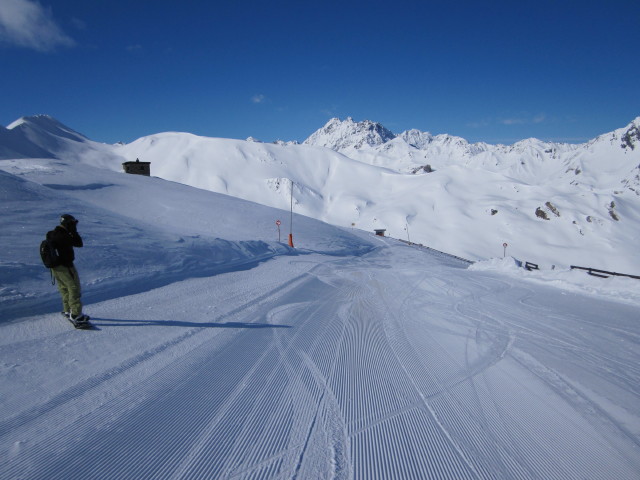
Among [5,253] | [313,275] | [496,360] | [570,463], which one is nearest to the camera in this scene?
[570,463]

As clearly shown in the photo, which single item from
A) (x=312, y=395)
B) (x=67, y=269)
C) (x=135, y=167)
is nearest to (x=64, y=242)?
(x=67, y=269)

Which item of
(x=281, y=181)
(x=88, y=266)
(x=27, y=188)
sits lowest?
(x=88, y=266)

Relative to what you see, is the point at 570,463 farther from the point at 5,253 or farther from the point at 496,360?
the point at 5,253

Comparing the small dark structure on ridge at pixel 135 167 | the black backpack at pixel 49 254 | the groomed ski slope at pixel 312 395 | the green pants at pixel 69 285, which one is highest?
the small dark structure on ridge at pixel 135 167

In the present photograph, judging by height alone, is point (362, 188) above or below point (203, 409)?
above

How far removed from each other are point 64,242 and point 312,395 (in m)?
4.45

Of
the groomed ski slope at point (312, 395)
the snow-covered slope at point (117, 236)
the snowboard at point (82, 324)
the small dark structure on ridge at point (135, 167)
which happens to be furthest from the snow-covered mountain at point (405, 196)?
the snowboard at point (82, 324)

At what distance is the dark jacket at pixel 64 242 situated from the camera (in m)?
4.90

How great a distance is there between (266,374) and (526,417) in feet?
9.71

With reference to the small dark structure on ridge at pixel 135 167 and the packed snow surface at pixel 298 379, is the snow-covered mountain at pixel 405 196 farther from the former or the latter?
the packed snow surface at pixel 298 379

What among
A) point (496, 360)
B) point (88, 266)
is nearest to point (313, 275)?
point (88, 266)

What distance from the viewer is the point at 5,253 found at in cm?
672

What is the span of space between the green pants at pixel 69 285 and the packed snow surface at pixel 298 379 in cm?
39

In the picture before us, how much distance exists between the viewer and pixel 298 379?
398 centimetres
